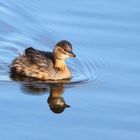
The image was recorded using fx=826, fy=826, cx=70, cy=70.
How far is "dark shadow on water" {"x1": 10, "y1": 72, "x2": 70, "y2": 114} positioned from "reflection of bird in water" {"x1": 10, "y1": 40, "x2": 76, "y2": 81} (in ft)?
0.61

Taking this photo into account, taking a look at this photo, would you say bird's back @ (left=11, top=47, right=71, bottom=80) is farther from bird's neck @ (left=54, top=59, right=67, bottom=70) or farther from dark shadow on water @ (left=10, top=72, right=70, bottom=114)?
dark shadow on water @ (left=10, top=72, right=70, bottom=114)

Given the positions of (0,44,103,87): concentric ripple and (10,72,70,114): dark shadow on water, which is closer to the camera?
(10,72,70,114): dark shadow on water

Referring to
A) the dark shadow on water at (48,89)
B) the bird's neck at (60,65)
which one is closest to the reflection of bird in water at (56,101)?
the dark shadow on water at (48,89)

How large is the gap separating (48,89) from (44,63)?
97 centimetres

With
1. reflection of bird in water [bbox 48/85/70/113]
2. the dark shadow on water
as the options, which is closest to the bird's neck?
the dark shadow on water

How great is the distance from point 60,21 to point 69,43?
1.98 meters

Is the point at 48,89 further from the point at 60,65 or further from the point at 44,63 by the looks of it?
the point at 60,65

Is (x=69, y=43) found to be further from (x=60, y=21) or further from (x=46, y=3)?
(x=46, y=3)

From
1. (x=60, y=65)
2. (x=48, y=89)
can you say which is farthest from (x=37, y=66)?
(x=48, y=89)

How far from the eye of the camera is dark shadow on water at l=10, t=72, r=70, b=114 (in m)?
14.4

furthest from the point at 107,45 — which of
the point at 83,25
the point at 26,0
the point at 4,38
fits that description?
the point at 26,0

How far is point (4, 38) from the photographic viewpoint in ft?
56.2

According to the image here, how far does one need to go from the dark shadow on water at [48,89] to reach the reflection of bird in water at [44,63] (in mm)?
187

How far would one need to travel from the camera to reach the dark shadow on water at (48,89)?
47.3 feet
